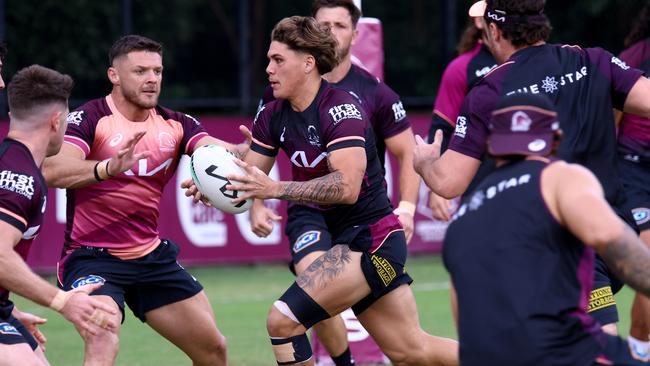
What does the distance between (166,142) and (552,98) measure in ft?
8.18

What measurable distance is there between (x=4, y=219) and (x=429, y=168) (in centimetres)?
218

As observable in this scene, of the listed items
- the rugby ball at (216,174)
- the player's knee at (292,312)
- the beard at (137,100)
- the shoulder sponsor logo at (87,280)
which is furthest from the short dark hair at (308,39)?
the shoulder sponsor logo at (87,280)

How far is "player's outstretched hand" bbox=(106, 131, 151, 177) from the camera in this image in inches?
279

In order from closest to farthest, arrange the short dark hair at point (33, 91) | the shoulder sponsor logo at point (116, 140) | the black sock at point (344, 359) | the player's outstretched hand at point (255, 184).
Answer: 1. the short dark hair at point (33, 91)
2. the player's outstretched hand at point (255, 184)
3. the shoulder sponsor logo at point (116, 140)
4. the black sock at point (344, 359)

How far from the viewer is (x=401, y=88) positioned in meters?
19.1

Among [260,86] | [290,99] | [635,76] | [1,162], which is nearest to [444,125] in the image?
[290,99]

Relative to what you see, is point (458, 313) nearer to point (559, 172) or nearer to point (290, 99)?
point (559, 172)

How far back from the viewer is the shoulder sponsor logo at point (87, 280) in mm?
7273

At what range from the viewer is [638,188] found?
330 inches

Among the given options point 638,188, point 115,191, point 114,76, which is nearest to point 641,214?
point 638,188

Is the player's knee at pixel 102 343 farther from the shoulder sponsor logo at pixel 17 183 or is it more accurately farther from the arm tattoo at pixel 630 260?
the arm tattoo at pixel 630 260

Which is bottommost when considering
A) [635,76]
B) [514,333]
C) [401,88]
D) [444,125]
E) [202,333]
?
[401,88]

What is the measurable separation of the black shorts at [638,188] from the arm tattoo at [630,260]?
3362mm

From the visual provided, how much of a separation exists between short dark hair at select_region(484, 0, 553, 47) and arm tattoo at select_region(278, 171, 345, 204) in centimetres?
123
